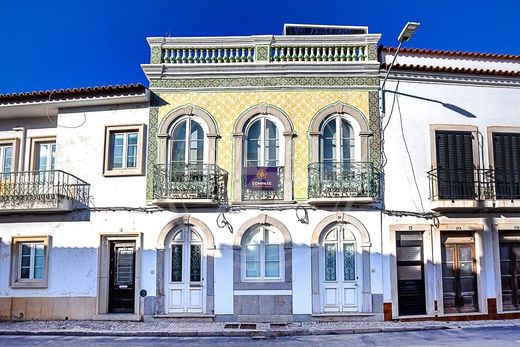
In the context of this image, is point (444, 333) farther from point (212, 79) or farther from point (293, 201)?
point (212, 79)

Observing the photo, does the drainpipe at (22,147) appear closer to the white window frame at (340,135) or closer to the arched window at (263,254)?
→ the arched window at (263,254)

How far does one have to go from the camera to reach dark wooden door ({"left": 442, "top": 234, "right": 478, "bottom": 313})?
546 inches

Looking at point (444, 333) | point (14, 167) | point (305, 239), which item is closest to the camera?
point (444, 333)

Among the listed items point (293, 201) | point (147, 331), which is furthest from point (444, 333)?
point (147, 331)

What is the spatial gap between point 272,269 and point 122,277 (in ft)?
14.1

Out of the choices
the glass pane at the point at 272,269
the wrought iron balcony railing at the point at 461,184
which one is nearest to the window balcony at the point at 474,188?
the wrought iron balcony railing at the point at 461,184

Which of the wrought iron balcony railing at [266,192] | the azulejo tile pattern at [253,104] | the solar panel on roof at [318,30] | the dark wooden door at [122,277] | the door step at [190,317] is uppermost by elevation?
the solar panel on roof at [318,30]

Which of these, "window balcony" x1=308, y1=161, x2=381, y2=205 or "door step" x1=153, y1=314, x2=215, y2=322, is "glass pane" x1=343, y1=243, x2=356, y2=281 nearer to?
"window balcony" x1=308, y1=161, x2=381, y2=205

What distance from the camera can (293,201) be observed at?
13.8 metres

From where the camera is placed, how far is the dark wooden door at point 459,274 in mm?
13859

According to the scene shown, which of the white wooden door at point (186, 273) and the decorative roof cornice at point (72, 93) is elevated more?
the decorative roof cornice at point (72, 93)

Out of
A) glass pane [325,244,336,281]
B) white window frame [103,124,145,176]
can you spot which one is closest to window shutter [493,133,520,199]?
glass pane [325,244,336,281]

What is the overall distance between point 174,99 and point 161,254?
14.5ft

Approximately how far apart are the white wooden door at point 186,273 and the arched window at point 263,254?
125 centimetres
